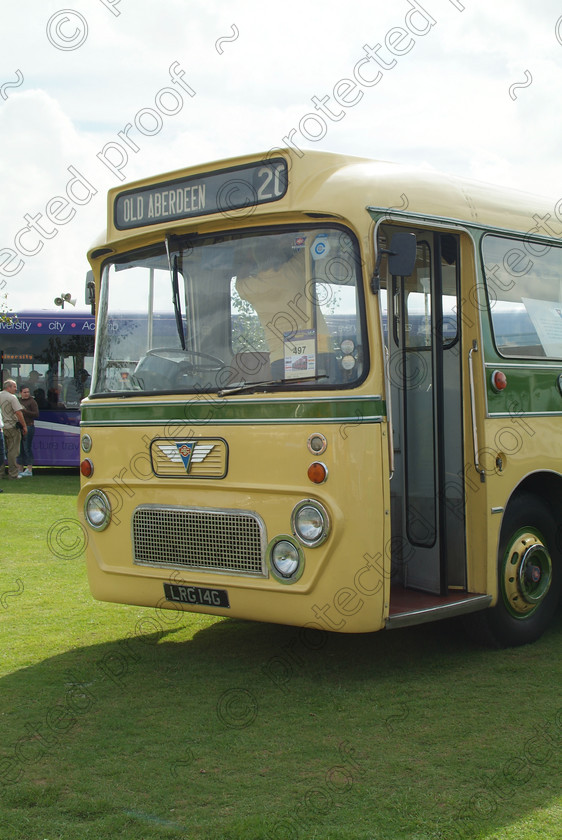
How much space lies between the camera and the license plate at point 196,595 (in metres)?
5.90

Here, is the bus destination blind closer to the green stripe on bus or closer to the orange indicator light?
the green stripe on bus

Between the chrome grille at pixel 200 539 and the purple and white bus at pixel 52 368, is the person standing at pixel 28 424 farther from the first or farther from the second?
the chrome grille at pixel 200 539

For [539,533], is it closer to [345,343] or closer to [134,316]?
[345,343]

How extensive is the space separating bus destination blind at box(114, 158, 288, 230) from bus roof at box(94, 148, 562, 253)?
0.11ft

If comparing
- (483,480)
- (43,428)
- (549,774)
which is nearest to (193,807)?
(549,774)

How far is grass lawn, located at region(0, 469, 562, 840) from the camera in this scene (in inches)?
160

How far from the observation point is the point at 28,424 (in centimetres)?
2008

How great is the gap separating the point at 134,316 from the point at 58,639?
252 centimetres

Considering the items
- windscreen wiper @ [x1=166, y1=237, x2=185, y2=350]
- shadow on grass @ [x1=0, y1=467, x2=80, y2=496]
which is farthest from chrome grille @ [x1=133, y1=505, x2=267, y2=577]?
shadow on grass @ [x1=0, y1=467, x2=80, y2=496]

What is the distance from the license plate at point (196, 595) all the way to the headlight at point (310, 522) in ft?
2.22

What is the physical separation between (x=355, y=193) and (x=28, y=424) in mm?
15594

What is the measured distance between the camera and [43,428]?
22000 millimetres

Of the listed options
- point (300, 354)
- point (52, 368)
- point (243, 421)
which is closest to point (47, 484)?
point (52, 368)

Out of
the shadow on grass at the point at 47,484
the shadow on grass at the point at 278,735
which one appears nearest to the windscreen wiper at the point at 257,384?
the shadow on grass at the point at 278,735
